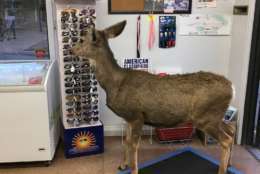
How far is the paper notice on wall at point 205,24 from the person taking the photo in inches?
134

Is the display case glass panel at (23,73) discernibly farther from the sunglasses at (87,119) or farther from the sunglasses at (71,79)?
the sunglasses at (87,119)

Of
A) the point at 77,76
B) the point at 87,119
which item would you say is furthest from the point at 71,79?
the point at 87,119

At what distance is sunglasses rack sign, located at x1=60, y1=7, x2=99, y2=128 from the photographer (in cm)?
290

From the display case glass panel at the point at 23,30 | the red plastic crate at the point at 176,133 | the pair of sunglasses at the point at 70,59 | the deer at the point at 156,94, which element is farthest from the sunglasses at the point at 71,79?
the red plastic crate at the point at 176,133

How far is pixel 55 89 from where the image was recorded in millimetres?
3219

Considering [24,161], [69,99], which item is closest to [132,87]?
[69,99]

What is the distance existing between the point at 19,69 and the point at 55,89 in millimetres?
408

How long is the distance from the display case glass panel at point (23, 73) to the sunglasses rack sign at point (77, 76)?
9.4 inches

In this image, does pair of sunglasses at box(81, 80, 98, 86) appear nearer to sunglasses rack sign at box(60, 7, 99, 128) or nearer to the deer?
sunglasses rack sign at box(60, 7, 99, 128)

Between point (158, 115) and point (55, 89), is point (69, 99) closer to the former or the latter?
point (55, 89)

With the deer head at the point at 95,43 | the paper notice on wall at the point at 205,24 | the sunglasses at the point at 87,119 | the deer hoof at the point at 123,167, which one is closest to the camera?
the deer head at the point at 95,43

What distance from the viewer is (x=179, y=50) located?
11.5 ft

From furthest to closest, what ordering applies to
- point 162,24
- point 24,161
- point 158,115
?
point 162,24 → point 24,161 → point 158,115

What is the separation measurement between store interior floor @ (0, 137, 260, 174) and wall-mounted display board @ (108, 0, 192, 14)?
4.80 ft
